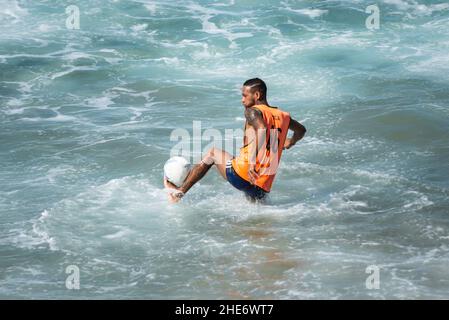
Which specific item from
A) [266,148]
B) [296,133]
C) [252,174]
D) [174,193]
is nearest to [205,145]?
[174,193]

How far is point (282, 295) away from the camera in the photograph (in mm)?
6320

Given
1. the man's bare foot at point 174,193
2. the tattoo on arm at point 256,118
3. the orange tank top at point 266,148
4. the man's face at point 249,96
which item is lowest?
the man's bare foot at point 174,193

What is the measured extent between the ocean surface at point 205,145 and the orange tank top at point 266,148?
451mm

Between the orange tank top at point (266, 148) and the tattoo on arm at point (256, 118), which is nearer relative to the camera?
the tattoo on arm at point (256, 118)

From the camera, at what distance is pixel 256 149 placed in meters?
7.77

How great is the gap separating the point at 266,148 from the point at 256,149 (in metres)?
0.10

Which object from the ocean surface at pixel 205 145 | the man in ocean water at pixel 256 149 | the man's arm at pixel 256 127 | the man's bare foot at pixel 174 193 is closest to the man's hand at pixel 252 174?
the man in ocean water at pixel 256 149

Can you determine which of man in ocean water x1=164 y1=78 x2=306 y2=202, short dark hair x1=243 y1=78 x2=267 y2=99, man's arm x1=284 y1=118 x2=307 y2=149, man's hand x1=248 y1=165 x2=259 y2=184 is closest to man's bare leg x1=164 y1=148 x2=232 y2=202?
man in ocean water x1=164 y1=78 x2=306 y2=202

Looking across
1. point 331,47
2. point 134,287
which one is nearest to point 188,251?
point 134,287

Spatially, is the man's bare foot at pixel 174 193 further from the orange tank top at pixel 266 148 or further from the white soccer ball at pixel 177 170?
the orange tank top at pixel 266 148

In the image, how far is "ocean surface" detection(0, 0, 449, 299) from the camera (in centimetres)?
689

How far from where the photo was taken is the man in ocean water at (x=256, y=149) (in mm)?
7703

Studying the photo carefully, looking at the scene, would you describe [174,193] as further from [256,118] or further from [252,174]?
[256,118]
